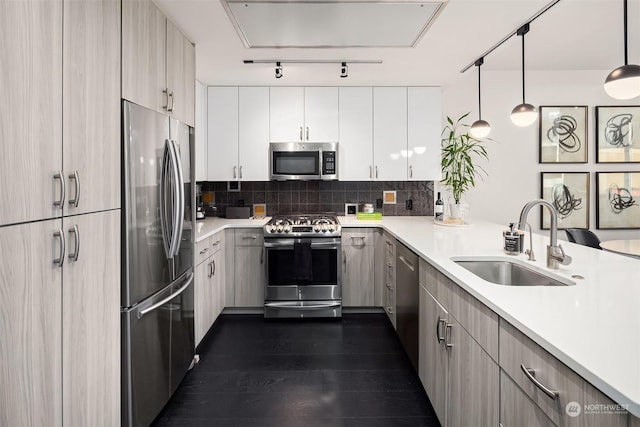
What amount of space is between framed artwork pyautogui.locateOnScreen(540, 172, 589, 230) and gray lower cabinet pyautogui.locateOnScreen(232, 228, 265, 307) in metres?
2.98

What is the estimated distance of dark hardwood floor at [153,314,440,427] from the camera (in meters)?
2.06

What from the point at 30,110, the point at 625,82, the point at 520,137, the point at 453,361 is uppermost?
the point at 520,137

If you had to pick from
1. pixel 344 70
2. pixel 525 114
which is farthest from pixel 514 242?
pixel 344 70

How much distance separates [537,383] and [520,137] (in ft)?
11.6

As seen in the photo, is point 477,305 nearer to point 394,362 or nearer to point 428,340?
point 428,340

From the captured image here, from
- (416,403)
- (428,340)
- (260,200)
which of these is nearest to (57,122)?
(428,340)

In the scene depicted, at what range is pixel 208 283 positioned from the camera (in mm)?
3055

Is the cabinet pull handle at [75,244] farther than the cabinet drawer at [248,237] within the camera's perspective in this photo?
No

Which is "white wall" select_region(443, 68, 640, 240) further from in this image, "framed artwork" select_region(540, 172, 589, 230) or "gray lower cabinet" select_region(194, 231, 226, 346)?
"gray lower cabinet" select_region(194, 231, 226, 346)

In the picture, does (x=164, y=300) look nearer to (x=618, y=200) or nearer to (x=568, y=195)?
(x=568, y=195)

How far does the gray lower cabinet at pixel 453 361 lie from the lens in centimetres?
133

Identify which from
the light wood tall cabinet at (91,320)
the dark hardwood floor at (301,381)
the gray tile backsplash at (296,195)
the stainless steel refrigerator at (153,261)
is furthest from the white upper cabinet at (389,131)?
the light wood tall cabinet at (91,320)

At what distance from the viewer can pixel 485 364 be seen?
134 centimetres
